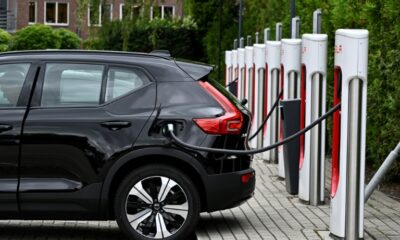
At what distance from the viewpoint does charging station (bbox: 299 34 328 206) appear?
1059 cm

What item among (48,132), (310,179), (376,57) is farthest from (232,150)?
(376,57)

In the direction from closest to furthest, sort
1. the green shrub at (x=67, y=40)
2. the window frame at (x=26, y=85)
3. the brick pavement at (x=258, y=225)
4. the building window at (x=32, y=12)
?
the window frame at (x=26, y=85) < the brick pavement at (x=258, y=225) < the green shrub at (x=67, y=40) < the building window at (x=32, y=12)

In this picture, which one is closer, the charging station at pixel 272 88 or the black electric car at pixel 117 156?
the black electric car at pixel 117 156

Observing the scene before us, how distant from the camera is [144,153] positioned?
821 cm

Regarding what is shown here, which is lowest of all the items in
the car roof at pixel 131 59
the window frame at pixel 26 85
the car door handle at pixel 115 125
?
the car door handle at pixel 115 125

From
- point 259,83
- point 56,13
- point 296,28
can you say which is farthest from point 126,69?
point 56,13

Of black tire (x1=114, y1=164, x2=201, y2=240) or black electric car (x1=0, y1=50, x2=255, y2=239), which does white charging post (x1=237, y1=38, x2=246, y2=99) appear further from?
black tire (x1=114, y1=164, x2=201, y2=240)

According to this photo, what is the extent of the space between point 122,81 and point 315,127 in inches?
114

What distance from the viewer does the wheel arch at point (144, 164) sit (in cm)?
821

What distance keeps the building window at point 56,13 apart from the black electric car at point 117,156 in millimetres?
68279

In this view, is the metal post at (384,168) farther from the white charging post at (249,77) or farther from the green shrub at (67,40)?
the green shrub at (67,40)

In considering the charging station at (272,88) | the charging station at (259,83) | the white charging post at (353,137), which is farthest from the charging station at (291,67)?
the white charging post at (353,137)

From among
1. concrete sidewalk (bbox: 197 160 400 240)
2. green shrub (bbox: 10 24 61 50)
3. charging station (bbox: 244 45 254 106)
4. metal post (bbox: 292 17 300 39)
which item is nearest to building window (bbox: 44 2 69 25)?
green shrub (bbox: 10 24 61 50)

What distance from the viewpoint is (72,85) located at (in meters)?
8.50
